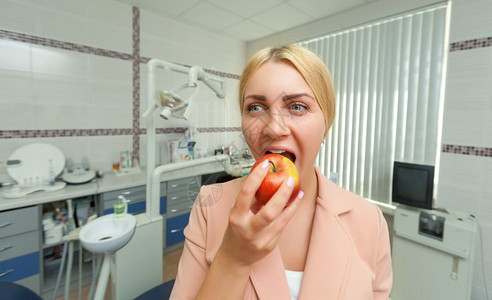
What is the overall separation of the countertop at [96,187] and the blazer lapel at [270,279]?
Result: 0.67m

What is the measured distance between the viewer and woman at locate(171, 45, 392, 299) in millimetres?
497

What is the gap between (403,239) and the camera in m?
2.00

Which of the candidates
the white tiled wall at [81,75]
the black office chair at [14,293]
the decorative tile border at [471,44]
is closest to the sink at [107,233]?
the black office chair at [14,293]

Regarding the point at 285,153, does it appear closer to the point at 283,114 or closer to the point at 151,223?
the point at 283,114

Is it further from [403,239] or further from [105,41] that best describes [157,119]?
[403,239]

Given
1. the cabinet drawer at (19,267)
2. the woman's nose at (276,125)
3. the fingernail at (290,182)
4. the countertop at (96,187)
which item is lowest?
the cabinet drawer at (19,267)

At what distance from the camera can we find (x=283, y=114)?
590 mm

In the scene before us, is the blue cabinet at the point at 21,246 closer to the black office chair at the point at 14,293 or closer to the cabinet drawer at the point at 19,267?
the cabinet drawer at the point at 19,267

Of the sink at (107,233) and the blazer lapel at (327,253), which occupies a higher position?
the blazer lapel at (327,253)

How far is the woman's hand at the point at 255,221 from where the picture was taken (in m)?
0.43

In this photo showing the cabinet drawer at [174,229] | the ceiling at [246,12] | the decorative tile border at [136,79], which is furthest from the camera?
the decorative tile border at [136,79]

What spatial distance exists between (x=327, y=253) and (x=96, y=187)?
227cm

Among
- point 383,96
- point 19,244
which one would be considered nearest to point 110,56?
point 19,244

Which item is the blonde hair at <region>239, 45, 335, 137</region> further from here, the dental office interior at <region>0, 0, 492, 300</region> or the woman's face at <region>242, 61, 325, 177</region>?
the dental office interior at <region>0, 0, 492, 300</region>
